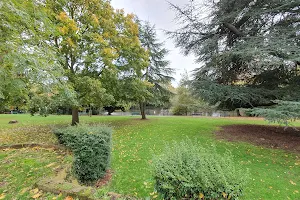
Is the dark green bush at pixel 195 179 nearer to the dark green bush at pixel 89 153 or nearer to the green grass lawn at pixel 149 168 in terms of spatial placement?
the green grass lawn at pixel 149 168

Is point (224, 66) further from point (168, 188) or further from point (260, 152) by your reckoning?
point (168, 188)

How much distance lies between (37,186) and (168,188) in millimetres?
2288

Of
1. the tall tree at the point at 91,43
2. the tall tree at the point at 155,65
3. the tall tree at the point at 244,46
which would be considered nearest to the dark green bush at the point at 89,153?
the tall tree at the point at 91,43

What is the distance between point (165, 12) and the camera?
9.67 metres

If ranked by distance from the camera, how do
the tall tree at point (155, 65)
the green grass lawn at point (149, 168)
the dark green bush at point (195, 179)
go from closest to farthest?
the dark green bush at point (195, 179) < the green grass lawn at point (149, 168) < the tall tree at point (155, 65)

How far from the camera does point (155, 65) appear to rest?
16562 mm

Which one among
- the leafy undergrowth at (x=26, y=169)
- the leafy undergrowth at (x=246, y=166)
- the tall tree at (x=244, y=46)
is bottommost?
the leafy undergrowth at (x=246, y=166)

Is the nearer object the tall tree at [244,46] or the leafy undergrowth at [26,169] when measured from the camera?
the leafy undergrowth at [26,169]

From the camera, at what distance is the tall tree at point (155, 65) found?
1636 cm

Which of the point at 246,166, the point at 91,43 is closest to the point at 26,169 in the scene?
the point at 246,166

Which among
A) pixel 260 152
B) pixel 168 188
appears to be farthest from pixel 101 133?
pixel 260 152

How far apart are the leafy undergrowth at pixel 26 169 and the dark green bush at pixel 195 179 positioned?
1547 mm

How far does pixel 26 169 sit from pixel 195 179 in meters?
3.92

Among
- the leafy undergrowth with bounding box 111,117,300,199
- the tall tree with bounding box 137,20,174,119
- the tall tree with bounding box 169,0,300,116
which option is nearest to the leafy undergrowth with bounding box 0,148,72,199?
the leafy undergrowth with bounding box 111,117,300,199
